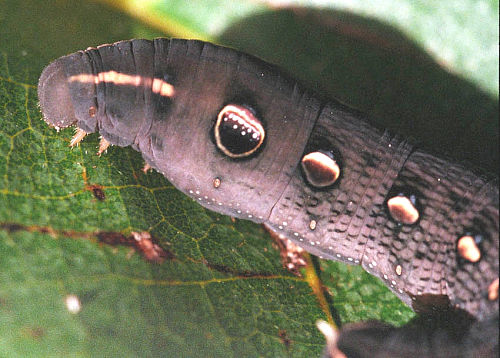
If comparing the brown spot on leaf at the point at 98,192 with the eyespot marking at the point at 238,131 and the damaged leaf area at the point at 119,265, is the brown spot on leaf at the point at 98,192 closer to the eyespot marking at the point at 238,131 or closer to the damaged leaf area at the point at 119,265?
the damaged leaf area at the point at 119,265

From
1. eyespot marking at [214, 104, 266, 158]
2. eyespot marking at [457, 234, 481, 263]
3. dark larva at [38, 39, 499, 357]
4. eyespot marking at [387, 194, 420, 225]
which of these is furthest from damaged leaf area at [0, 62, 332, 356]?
eyespot marking at [457, 234, 481, 263]

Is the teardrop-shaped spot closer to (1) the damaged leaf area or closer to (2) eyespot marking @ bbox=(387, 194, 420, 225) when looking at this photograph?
(2) eyespot marking @ bbox=(387, 194, 420, 225)

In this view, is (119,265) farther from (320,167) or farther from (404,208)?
(404,208)

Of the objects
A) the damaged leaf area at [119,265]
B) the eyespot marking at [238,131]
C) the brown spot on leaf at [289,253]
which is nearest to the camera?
the damaged leaf area at [119,265]

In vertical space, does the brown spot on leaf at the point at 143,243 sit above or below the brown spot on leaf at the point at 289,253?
below

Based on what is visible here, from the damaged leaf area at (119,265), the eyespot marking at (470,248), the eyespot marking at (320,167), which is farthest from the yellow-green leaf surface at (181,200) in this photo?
the eyespot marking at (470,248)

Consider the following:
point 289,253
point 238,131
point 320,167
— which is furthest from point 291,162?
point 289,253

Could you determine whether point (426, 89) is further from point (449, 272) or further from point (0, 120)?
point (0, 120)
